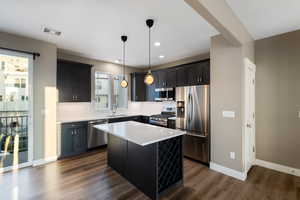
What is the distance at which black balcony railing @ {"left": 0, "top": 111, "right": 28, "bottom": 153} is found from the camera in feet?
9.93

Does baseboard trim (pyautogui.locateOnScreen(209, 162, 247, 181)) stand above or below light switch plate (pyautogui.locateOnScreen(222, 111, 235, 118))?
below

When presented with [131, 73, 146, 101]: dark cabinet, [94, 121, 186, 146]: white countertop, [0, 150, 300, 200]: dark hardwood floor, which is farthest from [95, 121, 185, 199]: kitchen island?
[131, 73, 146, 101]: dark cabinet

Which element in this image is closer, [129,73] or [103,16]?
[103,16]

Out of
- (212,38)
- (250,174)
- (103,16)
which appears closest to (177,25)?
(212,38)

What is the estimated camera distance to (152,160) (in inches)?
82.4

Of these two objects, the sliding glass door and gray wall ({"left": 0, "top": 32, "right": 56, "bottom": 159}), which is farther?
gray wall ({"left": 0, "top": 32, "right": 56, "bottom": 159})

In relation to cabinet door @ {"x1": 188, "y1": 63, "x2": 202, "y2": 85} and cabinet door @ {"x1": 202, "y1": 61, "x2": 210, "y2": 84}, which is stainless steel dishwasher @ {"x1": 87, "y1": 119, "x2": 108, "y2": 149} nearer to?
cabinet door @ {"x1": 188, "y1": 63, "x2": 202, "y2": 85}

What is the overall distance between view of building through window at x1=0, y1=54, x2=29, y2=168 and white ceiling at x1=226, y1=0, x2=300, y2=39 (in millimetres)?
4216

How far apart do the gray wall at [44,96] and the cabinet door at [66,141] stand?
0.19 m

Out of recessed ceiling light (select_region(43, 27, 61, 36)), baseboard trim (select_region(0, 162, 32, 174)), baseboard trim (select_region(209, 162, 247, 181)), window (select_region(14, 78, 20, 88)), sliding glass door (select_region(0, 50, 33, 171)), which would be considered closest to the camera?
baseboard trim (select_region(209, 162, 247, 181))

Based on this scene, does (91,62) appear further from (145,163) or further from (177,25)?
(145,163)

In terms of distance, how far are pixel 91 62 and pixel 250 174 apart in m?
5.07

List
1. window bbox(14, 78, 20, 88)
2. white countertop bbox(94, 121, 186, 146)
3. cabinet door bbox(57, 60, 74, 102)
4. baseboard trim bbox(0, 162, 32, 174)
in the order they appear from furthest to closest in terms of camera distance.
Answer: cabinet door bbox(57, 60, 74, 102)
window bbox(14, 78, 20, 88)
baseboard trim bbox(0, 162, 32, 174)
white countertop bbox(94, 121, 186, 146)

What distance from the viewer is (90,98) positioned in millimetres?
4328
